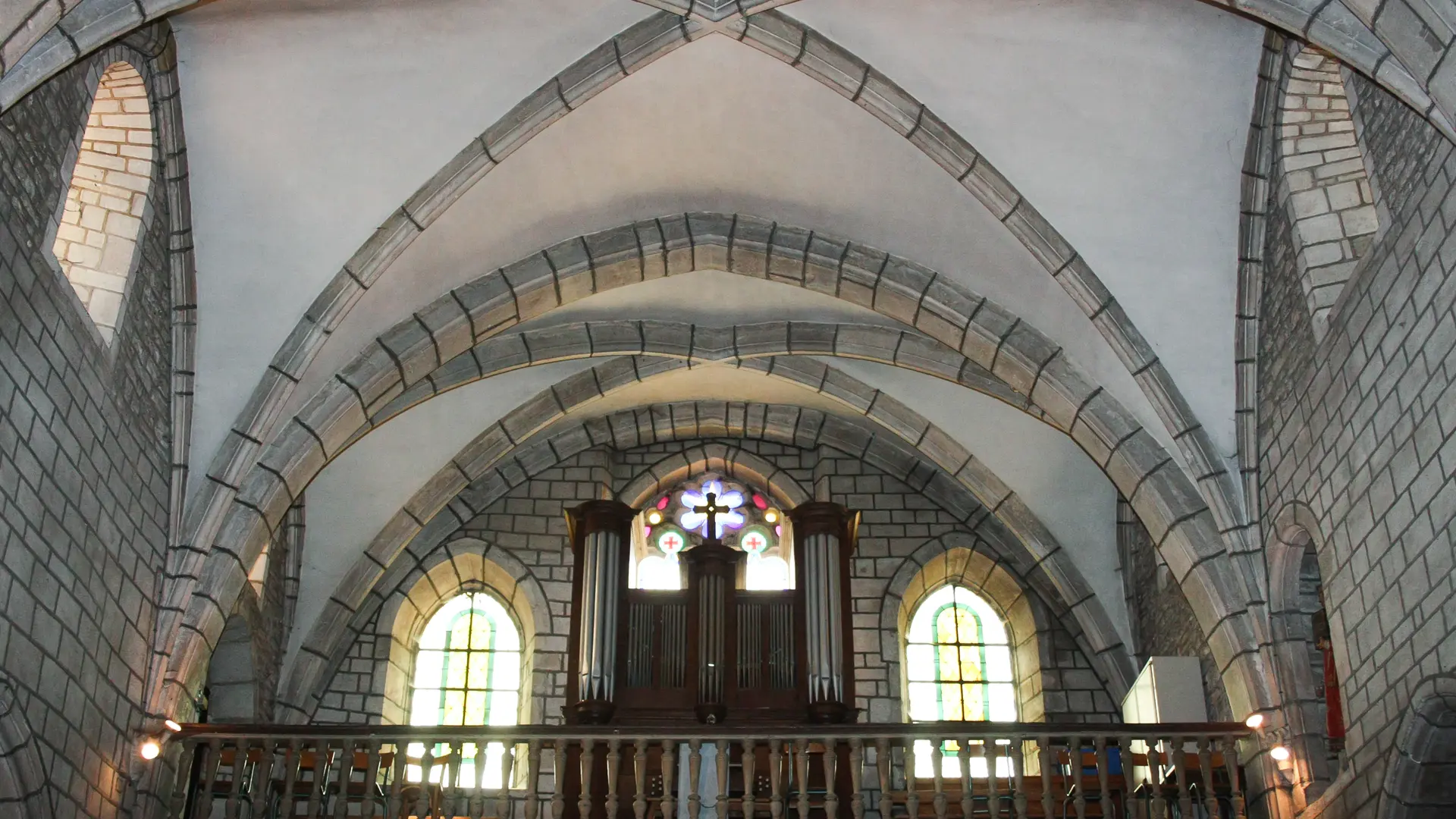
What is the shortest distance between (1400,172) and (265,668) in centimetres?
876

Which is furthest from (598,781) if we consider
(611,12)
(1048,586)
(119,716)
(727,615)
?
(611,12)

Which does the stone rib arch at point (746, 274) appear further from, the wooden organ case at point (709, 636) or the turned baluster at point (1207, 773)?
the wooden organ case at point (709, 636)

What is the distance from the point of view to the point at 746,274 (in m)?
11.0

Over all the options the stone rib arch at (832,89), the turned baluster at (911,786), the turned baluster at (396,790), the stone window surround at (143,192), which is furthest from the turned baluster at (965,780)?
the stone window surround at (143,192)

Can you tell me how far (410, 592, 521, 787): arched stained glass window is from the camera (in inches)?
505

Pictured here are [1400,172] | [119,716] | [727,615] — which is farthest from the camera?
[727,615]

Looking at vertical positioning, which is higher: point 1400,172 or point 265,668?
point 1400,172

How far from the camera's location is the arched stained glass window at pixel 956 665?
42.3 ft

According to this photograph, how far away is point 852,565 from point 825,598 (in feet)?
4.30

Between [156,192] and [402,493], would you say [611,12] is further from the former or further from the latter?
[402,493]

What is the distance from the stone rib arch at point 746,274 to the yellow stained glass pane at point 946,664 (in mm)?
2918

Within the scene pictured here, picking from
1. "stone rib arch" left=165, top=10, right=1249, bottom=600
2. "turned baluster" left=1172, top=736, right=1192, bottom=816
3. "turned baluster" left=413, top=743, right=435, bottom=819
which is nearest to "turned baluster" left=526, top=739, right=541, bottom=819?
"turned baluster" left=413, top=743, right=435, bottom=819

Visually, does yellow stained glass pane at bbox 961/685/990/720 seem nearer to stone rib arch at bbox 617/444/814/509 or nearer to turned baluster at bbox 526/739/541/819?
stone rib arch at bbox 617/444/814/509

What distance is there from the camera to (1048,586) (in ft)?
42.8
